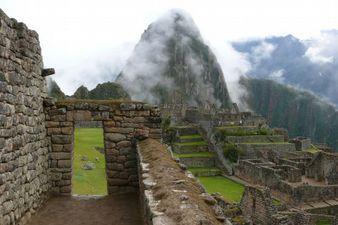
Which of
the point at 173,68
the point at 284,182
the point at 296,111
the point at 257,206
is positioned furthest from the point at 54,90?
the point at 173,68

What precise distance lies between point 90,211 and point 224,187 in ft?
84.0

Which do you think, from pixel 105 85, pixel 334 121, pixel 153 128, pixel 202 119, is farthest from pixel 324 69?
pixel 153 128

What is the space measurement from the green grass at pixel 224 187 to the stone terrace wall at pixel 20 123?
20.0m

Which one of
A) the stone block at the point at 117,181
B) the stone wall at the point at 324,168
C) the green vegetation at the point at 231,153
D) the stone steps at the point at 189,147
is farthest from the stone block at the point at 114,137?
the stone steps at the point at 189,147

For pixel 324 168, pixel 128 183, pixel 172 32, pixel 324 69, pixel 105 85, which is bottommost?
pixel 324 168

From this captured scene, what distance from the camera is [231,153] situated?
45688mm

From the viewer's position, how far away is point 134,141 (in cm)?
1183

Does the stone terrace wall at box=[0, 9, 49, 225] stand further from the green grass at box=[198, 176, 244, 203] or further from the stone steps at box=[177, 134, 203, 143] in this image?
the stone steps at box=[177, 134, 203, 143]

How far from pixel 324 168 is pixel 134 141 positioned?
2850 centimetres

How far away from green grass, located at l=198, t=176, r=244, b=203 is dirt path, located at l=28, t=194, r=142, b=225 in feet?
60.8

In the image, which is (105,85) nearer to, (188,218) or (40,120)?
(40,120)

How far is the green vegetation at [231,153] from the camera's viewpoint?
45.3 m

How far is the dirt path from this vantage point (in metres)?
8.90

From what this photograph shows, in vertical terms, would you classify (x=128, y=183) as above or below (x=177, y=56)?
below
